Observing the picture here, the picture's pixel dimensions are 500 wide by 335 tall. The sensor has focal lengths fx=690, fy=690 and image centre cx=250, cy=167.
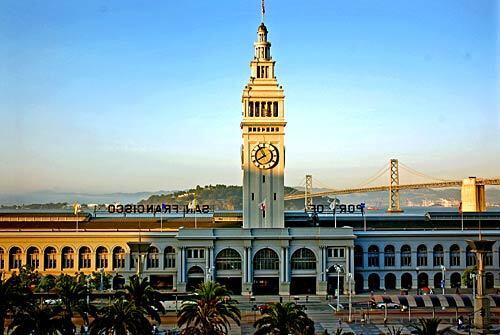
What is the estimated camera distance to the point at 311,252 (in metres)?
101

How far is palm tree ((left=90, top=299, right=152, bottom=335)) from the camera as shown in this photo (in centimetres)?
5056

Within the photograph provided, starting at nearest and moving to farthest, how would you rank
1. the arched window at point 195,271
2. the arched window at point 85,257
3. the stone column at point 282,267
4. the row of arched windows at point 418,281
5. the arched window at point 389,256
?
1. the stone column at point 282,267
2. the arched window at point 195,271
3. the arched window at point 85,257
4. the row of arched windows at point 418,281
5. the arched window at point 389,256

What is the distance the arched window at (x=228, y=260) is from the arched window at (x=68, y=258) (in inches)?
910

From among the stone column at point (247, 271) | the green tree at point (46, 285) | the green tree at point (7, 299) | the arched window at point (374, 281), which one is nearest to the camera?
the green tree at point (7, 299)

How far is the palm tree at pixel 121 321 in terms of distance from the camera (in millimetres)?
50562

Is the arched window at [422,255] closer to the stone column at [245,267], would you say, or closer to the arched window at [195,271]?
the stone column at [245,267]

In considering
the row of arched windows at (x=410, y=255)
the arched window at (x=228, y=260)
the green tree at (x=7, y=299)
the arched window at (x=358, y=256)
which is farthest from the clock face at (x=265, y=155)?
the green tree at (x=7, y=299)

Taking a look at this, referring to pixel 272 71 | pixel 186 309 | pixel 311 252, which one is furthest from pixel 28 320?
pixel 272 71

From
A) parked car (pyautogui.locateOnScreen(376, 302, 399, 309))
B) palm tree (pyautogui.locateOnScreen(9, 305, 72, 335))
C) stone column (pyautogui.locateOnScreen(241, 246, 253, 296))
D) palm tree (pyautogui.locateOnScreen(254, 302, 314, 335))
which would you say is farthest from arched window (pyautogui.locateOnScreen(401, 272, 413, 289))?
palm tree (pyautogui.locateOnScreen(9, 305, 72, 335))

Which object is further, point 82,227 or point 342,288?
point 82,227

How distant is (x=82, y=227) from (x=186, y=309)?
2302 inches

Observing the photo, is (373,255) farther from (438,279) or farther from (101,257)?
(101,257)

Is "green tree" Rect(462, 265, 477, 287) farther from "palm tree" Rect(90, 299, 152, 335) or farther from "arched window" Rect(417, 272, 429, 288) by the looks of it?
"palm tree" Rect(90, 299, 152, 335)

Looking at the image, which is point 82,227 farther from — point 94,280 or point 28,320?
point 28,320
